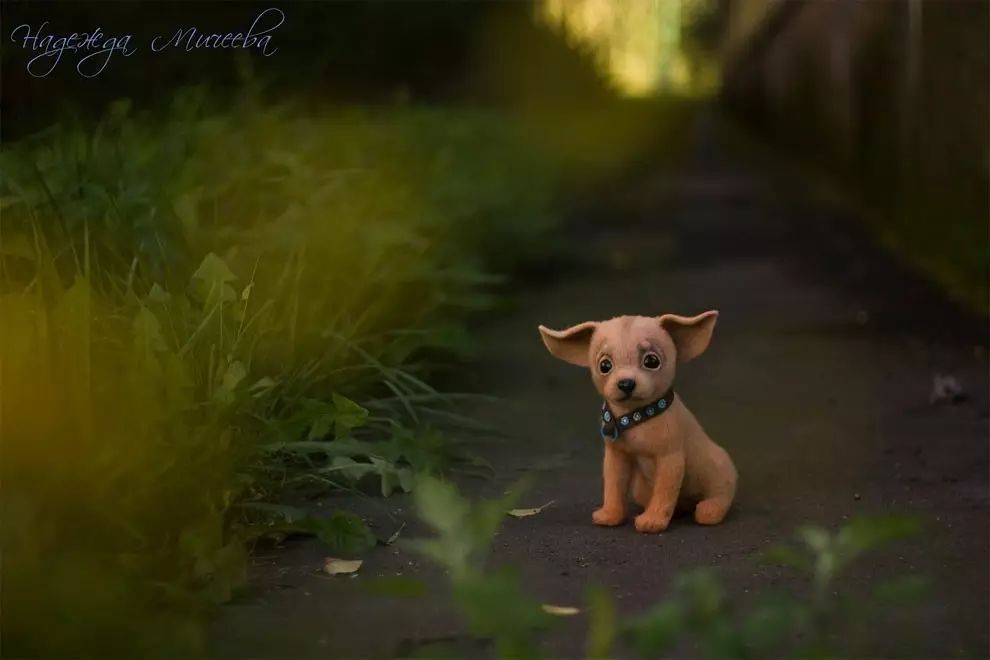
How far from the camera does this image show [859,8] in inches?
359

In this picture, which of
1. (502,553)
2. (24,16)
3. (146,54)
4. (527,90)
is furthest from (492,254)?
(527,90)

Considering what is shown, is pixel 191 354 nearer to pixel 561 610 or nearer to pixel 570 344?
pixel 570 344

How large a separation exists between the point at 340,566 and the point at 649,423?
70 centimetres

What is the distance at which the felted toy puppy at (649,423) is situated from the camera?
286 centimetres

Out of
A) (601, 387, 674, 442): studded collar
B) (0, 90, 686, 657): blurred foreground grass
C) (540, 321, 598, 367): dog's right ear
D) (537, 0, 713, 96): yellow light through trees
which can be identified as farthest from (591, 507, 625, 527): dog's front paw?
(537, 0, 713, 96): yellow light through trees

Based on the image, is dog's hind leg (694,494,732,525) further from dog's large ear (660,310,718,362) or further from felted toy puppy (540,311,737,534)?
dog's large ear (660,310,718,362)

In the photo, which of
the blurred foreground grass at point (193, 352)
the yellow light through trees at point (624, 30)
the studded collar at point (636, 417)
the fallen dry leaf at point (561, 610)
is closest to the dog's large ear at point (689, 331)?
the studded collar at point (636, 417)

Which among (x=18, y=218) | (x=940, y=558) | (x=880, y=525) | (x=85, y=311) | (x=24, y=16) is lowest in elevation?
(x=940, y=558)

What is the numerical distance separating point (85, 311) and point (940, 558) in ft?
5.54

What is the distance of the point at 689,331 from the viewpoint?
2.97 meters

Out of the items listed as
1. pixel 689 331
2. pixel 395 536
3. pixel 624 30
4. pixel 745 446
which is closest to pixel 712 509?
pixel 689 331

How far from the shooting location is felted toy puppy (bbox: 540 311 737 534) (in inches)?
112

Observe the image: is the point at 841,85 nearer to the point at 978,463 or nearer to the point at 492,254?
the point at 492,254

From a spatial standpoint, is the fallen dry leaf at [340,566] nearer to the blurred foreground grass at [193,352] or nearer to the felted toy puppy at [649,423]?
the blurred foreground grass at [193,352]
